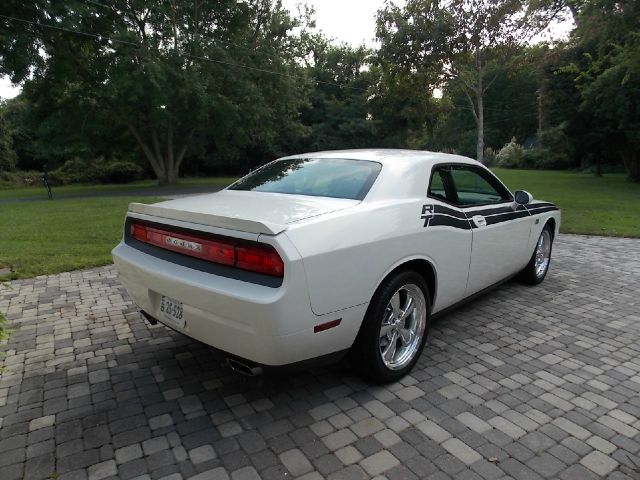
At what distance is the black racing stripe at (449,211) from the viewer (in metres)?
3.28

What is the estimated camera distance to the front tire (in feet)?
8.98

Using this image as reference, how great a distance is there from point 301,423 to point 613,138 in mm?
26071

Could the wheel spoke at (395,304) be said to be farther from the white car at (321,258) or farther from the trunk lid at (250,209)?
the trunk lid at (250,209)

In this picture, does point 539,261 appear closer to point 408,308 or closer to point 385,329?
point 408,308

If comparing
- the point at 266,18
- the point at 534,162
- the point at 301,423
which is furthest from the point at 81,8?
the point at 534,162

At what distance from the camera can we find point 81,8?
17906 millimetres

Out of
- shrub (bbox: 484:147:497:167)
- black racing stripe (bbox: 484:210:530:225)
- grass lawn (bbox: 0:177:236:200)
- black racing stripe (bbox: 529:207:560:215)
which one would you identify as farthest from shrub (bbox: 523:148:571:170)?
black racing stripe (bbox: 484:210:530:225)

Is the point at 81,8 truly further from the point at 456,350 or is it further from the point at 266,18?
the point at 456,350

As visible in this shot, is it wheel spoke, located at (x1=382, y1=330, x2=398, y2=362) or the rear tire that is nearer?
wheel spoke, located at (x1=382, y1=330, x2=398, y2=362)

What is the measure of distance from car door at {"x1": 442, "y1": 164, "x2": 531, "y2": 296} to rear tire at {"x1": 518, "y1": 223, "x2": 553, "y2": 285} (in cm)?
47

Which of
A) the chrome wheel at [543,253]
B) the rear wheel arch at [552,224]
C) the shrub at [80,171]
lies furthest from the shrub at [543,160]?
the chrome wheel at [543,253]

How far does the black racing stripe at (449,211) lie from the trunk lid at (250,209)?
0.73 m

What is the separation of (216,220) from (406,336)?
155cm

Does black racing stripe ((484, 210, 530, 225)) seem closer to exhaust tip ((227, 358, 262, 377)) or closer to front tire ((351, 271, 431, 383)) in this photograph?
front tire ((351, 271, 431, 383))
